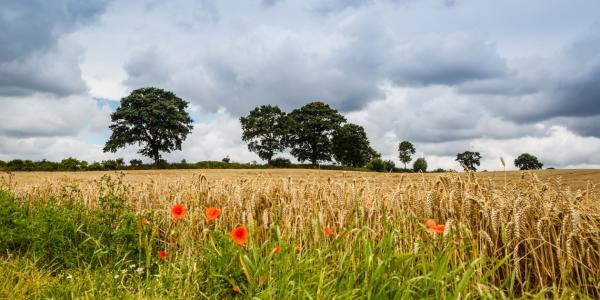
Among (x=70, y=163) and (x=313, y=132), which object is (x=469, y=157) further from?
(x=70, y=163)

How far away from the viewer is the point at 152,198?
195 inches

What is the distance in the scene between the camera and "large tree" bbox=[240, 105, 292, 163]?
32.3m

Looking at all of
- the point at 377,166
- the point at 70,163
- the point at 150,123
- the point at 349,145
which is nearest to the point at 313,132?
the point at 349,145

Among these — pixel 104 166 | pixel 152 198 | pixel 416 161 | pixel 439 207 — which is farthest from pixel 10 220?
pixel 416 161

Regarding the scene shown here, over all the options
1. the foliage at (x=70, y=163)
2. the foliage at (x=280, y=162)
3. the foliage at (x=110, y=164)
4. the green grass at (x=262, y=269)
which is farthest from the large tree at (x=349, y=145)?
the green grass at (x=262, y=269)

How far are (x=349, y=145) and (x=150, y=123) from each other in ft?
67.2

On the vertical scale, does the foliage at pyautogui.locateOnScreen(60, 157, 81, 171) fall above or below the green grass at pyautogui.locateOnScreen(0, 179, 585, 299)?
above

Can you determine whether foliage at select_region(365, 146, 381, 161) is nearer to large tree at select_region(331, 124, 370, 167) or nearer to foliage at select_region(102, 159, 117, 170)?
large tree at select_region(331, 124, 370, 167)

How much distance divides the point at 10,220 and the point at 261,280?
4248 millimetres

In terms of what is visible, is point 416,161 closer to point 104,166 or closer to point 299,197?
point 104,166

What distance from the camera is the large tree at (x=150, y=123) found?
28.8m

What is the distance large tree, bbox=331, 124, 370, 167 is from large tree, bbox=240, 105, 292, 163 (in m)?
5.79

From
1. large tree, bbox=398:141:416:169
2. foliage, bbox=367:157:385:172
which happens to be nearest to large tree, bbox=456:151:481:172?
large tree, bbox=398:141:416:169

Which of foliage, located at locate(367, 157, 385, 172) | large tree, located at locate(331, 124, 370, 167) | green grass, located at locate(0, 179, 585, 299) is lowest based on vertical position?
green grass, located at locate(0, 179, 585, 299)
